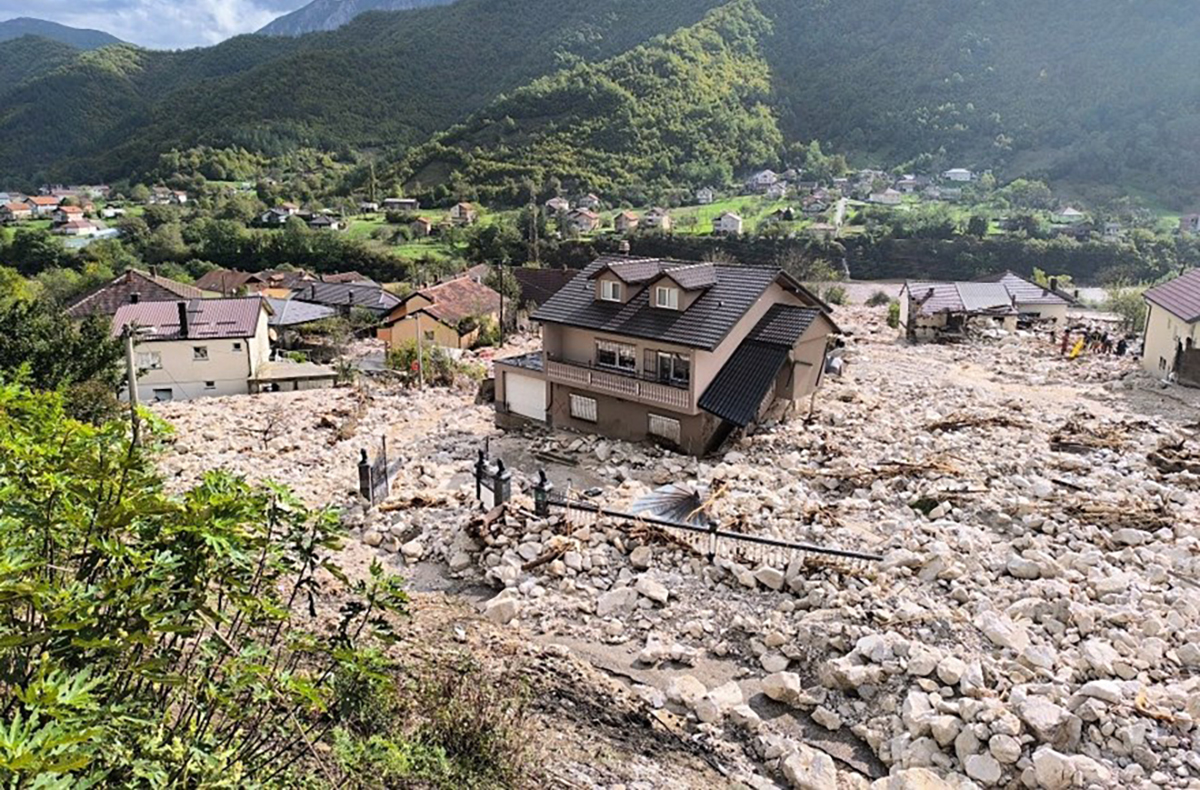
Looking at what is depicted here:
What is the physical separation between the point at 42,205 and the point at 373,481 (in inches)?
5212

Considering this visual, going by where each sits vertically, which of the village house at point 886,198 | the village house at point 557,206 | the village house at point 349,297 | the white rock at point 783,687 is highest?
the village house at point 886,198

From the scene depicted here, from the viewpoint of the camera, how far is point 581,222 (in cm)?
9912

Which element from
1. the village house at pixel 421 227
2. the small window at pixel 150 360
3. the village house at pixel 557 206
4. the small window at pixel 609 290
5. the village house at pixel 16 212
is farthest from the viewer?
the village house at pixel 16 212

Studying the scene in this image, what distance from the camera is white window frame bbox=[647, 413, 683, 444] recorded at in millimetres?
21266

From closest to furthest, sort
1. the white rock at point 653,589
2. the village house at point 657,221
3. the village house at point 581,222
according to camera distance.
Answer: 1. the white rock at point 653,589
2. the village house at point 657,221
3. the village house at point 581,222

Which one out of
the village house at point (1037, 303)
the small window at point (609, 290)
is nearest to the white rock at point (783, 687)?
the small window at point (609, 290)

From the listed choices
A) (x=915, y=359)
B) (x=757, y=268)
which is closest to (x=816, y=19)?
(x=915, y=359)

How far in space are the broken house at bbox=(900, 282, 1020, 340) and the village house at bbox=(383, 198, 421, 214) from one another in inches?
3266

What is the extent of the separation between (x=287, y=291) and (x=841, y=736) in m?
66.0

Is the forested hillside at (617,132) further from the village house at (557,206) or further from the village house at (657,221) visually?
the village house at (657,221)

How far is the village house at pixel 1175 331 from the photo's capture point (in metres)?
26.8

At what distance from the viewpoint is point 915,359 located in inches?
1393

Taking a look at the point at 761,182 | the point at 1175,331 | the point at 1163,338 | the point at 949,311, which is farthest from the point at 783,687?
the point at 761,182

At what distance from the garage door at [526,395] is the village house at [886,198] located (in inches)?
4101
